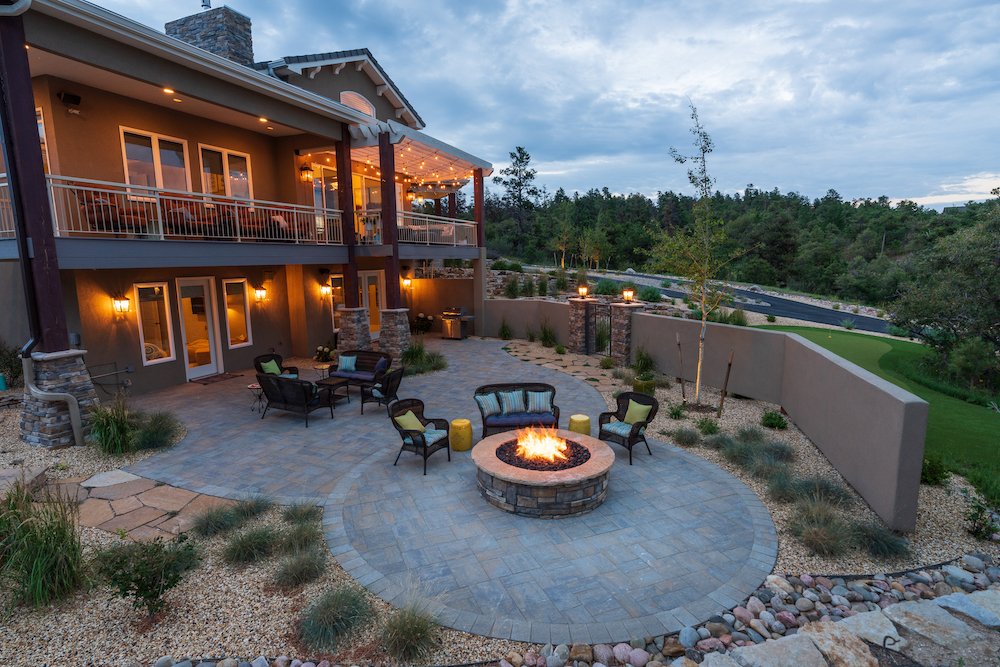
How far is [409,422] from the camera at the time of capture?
744 centimetres

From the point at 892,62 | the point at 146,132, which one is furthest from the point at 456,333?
the point at 892,62

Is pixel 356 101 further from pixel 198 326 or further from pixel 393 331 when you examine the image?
pixel 198 326

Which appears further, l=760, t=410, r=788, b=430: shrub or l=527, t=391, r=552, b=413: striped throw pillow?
l=760, t=410, r=788, b=430: shrub

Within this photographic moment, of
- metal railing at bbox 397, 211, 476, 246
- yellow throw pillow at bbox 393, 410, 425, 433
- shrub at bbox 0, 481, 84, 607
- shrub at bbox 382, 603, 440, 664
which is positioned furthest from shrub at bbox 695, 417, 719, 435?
metal railing at bbox 397, 211, 476, 246

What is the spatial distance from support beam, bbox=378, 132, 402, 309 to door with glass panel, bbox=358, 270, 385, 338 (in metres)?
3.13

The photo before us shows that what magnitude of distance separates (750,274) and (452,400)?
40.6 metres

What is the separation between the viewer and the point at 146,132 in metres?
11.0

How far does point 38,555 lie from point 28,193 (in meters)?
5.87

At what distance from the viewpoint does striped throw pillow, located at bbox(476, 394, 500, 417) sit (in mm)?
8008

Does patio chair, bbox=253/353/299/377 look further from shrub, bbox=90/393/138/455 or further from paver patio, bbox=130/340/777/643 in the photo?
shrub, bbox=90/393/138/455

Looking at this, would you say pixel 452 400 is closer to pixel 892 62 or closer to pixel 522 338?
pixel 522 338

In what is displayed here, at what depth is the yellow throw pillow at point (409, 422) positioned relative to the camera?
23.7 ft

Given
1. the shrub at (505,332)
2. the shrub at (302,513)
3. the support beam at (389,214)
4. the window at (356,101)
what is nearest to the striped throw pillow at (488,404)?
the shrub at (302,513)

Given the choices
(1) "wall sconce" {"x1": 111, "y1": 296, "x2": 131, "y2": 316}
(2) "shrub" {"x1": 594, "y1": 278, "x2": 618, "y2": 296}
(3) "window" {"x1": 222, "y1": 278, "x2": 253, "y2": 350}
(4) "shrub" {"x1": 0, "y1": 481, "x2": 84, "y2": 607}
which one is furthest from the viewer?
(2) "shrub" {"x1": 594, "y1": 278, "x2": 618, "y2": 296}
